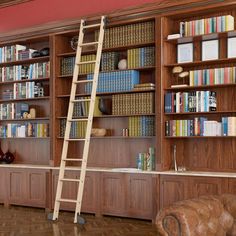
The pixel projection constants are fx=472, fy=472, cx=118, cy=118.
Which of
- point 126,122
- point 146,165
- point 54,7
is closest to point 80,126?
point 126,122

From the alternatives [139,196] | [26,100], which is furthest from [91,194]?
[26,100]

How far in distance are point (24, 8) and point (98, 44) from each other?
2.09 metres

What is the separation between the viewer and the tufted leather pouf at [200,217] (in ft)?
9.23

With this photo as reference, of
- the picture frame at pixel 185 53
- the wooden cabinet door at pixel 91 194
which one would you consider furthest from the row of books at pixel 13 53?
the picture frame at pixel 185 53

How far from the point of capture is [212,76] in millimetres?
6070

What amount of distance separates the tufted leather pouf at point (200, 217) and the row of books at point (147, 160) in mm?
2996

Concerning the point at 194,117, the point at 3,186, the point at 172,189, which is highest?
the point at 194,117

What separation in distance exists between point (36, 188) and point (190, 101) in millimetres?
2852

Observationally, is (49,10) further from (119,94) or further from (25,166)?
(25,166)

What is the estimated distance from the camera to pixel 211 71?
6078mm

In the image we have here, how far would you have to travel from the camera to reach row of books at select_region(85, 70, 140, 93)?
21.9 feet

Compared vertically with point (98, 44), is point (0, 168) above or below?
below

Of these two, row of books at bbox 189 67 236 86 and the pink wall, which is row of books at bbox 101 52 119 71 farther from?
row of books at bbox 189 67 236 86

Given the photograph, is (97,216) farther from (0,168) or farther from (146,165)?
(0,168)
